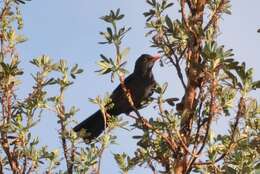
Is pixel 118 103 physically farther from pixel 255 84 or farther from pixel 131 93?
pixel 255 84

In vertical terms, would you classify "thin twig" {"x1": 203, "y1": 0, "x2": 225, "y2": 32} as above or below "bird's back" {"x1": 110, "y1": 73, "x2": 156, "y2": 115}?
above

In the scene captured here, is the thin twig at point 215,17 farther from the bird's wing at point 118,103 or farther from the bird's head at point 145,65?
the bird's head at point 145,65

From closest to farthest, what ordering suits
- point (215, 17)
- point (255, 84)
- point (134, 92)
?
point (255, 84) < point (215, 17) < point (134, 92)

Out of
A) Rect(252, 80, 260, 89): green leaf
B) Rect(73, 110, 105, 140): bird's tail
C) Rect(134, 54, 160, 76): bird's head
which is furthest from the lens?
Rect(134, 54, 160, 76): bird's head

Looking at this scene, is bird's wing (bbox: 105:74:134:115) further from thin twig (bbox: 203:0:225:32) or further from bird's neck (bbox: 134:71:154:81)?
thin twig (bbox: 203:0:225:32)

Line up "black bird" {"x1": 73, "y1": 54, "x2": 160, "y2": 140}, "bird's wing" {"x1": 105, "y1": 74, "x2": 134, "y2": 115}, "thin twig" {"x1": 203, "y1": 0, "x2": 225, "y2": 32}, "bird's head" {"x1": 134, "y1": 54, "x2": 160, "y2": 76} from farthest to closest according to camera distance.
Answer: "bird's head" {"x1": 134, "y1": 54, "x2": 160, "y2": 76}
"black bird" {"x1": 73, "y1": 54, "x2": 160, "y2": 140}
"bird's wing" {"x1": 105, "y1": 74, "x2": 134, "y2": 115}
"thin twig" {"x1": 203, "y1": 0, "x2": 225, "y2": 32}

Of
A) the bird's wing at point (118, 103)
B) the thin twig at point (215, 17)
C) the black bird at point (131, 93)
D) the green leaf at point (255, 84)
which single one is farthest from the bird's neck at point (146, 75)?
the green leaf at point (255, 84)

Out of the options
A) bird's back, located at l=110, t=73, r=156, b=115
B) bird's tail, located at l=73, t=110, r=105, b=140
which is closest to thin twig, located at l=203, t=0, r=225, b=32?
bird's back, located at l=110, t=73, r=156, b=115

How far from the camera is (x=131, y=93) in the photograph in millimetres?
7164

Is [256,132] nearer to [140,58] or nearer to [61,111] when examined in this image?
[61,111]

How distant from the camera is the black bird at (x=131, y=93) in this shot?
610 centimetres

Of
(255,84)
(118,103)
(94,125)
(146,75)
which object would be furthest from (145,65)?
(255,84)

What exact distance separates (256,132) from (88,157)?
110 centimetres

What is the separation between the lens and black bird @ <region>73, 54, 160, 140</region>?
20.0 ft
